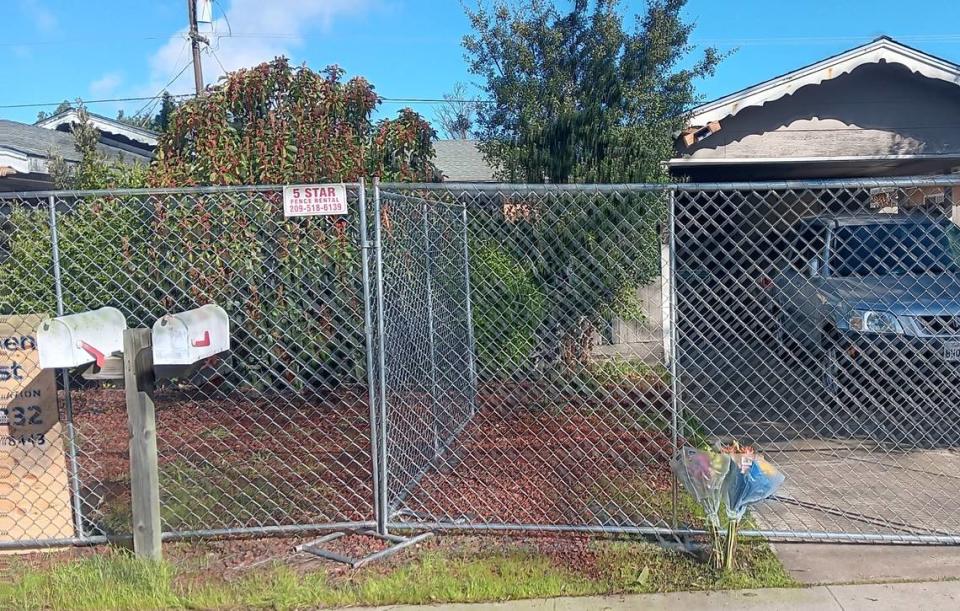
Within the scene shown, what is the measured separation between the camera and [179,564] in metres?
4.20

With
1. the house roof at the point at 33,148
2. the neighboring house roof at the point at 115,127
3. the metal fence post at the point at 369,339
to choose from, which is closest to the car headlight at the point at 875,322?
the metal fence post at the point at 369,339

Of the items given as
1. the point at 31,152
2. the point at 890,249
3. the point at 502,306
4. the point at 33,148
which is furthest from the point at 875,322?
the point at 33,148

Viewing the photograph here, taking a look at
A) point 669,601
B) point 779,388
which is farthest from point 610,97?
point 669,601

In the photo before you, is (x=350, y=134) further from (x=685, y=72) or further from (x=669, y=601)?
(x=669, y=601)

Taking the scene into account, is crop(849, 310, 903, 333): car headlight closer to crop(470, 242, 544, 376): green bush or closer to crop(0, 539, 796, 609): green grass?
crop(470, 242, 544, 376): green bush

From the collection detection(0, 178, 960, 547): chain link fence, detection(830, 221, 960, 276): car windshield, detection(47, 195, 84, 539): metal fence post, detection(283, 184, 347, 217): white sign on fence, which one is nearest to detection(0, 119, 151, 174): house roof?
detection(0, 178, 960, 547): chain link fence

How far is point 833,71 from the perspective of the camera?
870 cm

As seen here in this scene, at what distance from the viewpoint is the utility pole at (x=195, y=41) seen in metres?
19.2

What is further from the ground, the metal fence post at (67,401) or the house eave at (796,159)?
the house eave at (796,159)

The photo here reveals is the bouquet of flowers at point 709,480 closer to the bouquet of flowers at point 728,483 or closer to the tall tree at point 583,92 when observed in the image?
the bouquet of flowers at point 728,483

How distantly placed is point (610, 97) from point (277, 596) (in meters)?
6.37

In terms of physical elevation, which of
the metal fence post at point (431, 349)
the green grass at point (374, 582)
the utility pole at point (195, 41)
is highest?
the utility pole at point (195, 41)

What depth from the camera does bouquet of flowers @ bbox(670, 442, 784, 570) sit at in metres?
3.91

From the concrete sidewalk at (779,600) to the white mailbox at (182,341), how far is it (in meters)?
1.44
